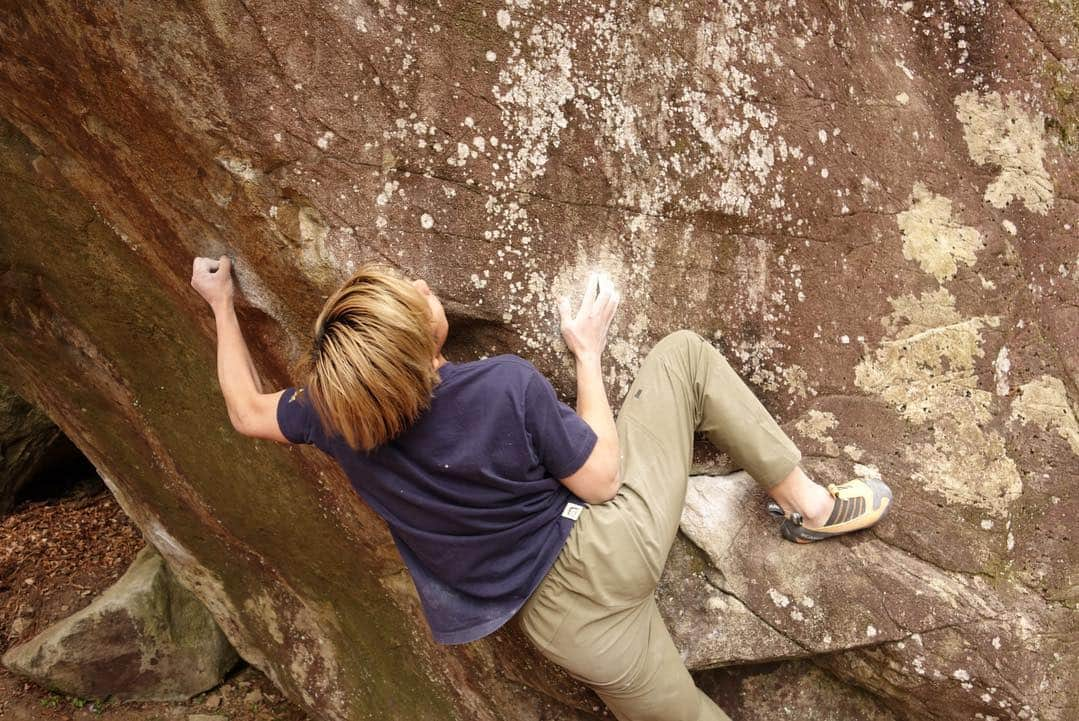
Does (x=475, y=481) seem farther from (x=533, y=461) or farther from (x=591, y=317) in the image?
(x=591, y=317)

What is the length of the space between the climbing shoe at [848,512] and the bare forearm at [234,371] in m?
2.25

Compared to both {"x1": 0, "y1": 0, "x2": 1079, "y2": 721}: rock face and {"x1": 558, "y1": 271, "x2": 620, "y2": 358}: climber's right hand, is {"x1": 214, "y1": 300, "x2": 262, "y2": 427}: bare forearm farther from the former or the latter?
{"x1": 558, "y1": 271, "x2": 620, "y2": 358}: climber's right hand

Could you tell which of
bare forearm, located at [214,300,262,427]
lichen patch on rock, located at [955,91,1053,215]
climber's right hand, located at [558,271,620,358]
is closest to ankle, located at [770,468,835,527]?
climber's right hand, located at [558,271,620,358]

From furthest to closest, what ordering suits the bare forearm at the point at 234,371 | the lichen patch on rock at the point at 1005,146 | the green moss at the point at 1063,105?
the green moss at the point at 1063,105, the lichen patch on rock at the point at 1005,146, the bare forearm at the point at 234,371

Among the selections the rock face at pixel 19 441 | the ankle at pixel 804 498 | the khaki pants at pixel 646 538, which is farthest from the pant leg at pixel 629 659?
the rock face at pixel 19 441

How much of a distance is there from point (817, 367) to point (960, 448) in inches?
28.5

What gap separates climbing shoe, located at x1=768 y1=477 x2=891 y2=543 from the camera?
3670 millimetres

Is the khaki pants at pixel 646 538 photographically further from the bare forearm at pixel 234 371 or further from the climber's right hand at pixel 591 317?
the bare forearm at pixel 234 371

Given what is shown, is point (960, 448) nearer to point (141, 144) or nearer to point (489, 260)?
point (489, 260)

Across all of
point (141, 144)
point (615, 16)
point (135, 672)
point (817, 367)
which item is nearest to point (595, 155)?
point (615, 16)

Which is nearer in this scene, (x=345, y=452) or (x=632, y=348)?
(x=345, y=452)

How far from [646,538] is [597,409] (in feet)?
1.65

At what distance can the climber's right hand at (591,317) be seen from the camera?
11.3ft

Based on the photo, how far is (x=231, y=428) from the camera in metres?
4.38
